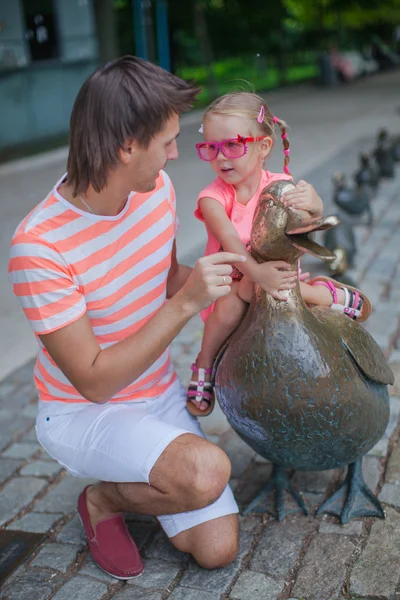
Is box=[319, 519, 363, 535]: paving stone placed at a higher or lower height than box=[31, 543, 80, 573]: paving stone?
higher

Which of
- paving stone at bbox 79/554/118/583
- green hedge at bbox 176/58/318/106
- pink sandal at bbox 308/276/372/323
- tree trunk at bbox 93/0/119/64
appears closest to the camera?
paving stone at bbox 79/554/118/583

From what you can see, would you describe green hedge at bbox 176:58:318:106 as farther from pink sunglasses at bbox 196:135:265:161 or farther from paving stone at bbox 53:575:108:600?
paving stone at bbox 53:575:108:600

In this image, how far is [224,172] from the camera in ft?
8.87

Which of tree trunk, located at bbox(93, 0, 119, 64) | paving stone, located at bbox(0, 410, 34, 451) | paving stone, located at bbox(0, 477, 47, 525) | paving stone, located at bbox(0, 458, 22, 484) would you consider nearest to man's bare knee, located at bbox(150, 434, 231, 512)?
paving stone, located at bbox(0, 477, 47, 525)

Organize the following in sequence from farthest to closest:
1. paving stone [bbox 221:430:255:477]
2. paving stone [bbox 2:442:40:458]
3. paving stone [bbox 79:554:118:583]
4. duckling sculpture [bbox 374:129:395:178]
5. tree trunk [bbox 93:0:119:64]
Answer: tree trunk [bbox 93:0:119:64], duckling sculpture [bbox 374:129:395:178], paving stone [bbox 2:442:40:458], paving stone [bbox 221:430:255:477], paving stone [bbox 79:554:118:583]

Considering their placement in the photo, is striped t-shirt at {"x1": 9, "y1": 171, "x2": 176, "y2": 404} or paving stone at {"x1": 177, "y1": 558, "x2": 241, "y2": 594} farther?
paving stone at {"x1": 177, "y1": 558, "x2": 241, "y2": 594}

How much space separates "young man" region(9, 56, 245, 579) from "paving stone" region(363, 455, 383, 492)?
0.68 m

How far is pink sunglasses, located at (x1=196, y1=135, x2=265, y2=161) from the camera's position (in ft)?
8.55

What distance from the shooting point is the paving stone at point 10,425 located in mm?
3758

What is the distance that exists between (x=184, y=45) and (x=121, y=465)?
23.0 m

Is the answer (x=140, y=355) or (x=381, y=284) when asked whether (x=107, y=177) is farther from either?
(x=381, y=284)

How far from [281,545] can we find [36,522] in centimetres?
102

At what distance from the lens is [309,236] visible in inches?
93.7

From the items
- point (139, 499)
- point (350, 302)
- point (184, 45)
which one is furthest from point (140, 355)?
point (184, 45)
